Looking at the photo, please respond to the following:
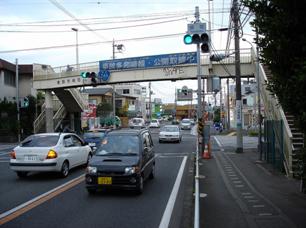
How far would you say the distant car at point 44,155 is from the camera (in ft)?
42.5

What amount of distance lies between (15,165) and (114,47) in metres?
41.8

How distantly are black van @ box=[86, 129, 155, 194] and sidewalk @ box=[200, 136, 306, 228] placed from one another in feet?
5.88

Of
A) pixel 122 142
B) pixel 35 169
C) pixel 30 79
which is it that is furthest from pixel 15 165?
pixel 30 79

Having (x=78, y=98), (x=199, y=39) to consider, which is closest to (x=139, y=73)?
(x=78, y=98)

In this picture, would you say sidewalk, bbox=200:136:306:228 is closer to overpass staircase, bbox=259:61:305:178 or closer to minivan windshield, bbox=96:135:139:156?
overpass staircase, bbox=259:61:305:178

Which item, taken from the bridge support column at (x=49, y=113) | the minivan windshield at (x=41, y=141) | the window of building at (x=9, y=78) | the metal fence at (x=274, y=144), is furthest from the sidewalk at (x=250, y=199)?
the window of building at (x=9, y=78)

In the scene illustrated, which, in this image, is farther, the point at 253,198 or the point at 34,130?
the point at 34,130

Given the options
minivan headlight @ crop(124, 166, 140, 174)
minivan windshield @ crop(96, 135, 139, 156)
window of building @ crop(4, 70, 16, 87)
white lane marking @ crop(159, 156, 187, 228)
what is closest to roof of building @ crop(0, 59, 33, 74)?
window of building @ crop(4, 70, 16, 87)

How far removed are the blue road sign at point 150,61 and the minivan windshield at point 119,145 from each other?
19.6 metres

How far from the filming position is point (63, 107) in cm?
4394

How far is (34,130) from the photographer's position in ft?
133

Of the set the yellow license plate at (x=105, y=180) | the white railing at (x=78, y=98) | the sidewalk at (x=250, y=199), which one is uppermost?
the white railing at (x=78, y=98)

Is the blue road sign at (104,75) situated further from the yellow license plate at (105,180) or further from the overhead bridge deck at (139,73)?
the yellow license plate at (105,180)

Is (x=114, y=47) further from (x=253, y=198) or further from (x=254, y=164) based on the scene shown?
(x=253, y=198)
